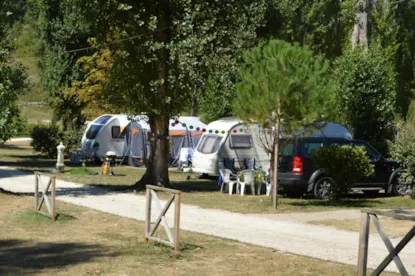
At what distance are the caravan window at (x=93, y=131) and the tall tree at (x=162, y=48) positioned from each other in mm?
13694

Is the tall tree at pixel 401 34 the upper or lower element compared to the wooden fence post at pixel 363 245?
upper

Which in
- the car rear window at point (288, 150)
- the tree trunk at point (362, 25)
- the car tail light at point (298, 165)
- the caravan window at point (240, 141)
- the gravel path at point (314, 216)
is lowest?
the gravel path at point (314, 216)

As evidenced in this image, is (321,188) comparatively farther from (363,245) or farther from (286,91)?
(363,245)

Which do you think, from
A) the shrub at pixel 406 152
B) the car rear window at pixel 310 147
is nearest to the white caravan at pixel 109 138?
the car rear window at pixel 310 147

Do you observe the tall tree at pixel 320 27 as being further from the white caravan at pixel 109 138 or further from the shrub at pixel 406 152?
the shrub at pixel 406 152

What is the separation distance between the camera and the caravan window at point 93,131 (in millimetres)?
37031

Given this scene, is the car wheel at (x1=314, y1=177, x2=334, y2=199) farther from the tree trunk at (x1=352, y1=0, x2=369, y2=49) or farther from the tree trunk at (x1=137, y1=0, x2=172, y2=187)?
the tree trunk at (x1=352, y1=0, x2=369, y2=49)

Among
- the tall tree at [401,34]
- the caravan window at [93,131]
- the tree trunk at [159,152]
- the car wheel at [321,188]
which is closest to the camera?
the car wheel at [321,188]

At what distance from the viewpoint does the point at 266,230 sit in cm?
1480

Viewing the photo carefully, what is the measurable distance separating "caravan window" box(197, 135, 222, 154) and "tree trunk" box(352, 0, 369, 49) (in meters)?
7.79

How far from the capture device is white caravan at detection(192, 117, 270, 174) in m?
27.8

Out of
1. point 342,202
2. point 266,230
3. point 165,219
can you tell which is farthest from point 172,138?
point 165,219

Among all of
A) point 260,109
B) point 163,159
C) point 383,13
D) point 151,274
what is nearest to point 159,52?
point 163,159

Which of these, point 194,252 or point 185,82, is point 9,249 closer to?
point 194,252
